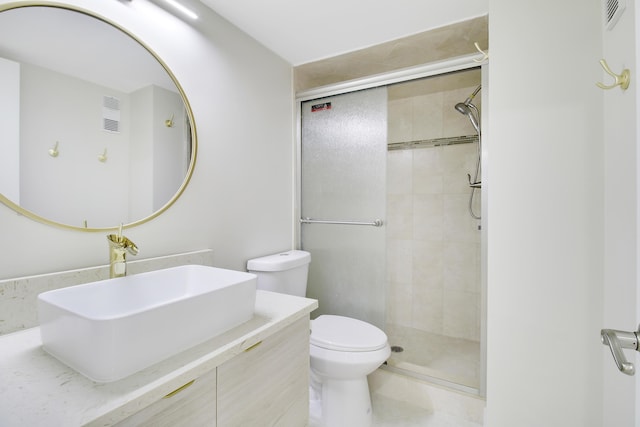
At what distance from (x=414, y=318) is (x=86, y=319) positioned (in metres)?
2.51

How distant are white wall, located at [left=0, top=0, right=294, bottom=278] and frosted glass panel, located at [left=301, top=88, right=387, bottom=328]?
0.19 m

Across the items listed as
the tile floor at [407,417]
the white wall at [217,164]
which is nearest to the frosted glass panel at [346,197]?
the white wall at [217,164]

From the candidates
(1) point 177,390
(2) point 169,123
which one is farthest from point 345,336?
(2) point 169,123

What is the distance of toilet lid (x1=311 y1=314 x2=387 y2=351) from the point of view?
4.85 ft

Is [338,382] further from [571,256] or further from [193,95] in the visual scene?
[193,95]

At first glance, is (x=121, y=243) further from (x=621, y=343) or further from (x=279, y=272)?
(x=621, y=343)

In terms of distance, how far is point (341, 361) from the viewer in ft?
4.73

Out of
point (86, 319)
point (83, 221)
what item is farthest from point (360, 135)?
point (86, 319)

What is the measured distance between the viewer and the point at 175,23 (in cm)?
134

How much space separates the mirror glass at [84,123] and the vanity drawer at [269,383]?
747 millimetres

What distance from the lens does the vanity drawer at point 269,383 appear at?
2.59ft

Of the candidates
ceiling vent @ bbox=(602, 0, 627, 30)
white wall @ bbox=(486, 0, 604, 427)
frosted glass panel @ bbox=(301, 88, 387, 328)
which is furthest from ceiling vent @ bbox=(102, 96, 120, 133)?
ceiling vent @ bbox=(602, 0, 627, 30)

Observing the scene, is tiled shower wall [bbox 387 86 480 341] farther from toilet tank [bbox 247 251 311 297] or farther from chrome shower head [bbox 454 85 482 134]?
toilet tank [bbox 247 251 311 297]

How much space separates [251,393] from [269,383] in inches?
3.0
